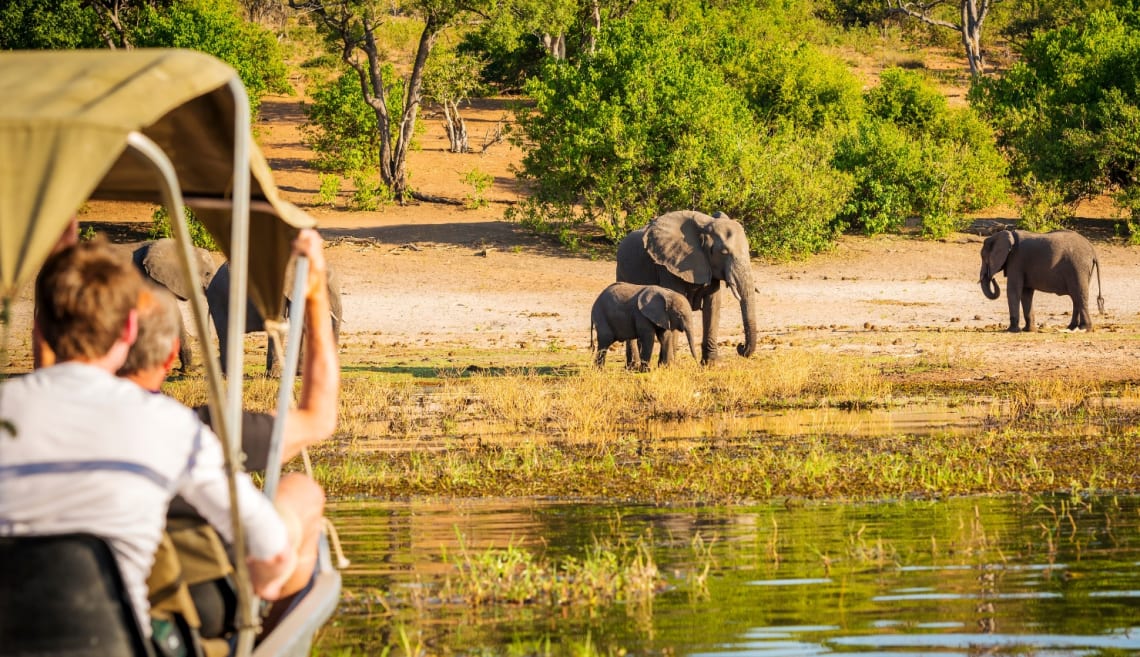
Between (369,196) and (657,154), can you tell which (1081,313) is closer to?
(657,154)

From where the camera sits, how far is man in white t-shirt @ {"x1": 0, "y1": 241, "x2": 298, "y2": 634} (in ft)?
13.3

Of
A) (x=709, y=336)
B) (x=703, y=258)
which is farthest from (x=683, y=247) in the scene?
(x=709, y=336)

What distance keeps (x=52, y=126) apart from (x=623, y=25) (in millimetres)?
29886

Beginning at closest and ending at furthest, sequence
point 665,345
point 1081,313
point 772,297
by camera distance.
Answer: point 665,345
point 1081,313
point 772,297

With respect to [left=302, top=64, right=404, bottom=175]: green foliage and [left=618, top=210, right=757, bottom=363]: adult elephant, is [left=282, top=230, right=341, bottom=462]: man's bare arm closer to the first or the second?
[left=618, top=210, right=757, bottom=363]: adult elephant

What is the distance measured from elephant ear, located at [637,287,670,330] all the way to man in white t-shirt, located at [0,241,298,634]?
15.1 metres

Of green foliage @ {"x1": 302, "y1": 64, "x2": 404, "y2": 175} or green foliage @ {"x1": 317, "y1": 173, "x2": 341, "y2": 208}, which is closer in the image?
green foliage @ {"x1": 317, "y1": 173, "x2": 341, "y2": 208}

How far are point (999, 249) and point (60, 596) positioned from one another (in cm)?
2147

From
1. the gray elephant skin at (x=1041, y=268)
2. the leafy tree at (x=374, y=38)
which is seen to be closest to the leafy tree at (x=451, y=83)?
the leafy tree at (x=374, y=38)

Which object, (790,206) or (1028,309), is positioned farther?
(790,206)

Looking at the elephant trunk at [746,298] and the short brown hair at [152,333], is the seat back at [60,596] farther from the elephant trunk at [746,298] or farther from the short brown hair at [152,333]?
the elephant trunk at [746,298]

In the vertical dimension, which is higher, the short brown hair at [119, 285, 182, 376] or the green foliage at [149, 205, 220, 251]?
the short brown hair at [119, 285, 182, 376]

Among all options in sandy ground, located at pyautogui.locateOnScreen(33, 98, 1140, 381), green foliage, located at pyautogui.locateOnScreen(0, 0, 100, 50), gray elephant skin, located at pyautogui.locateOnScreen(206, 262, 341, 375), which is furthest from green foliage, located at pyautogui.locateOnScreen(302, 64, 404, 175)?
gray elephant skin, located at pyautogui.locateOnScreen(206, 262, 341, 375)

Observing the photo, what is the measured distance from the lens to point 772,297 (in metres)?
26.4
